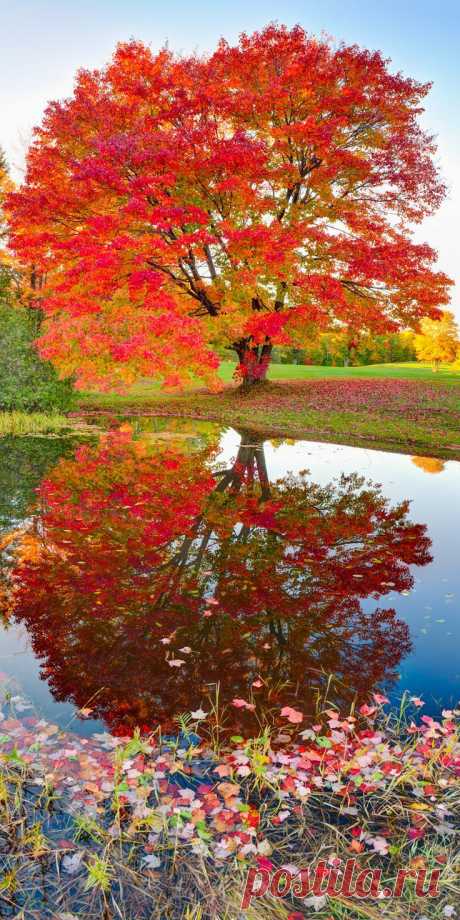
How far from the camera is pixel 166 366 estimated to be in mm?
18500

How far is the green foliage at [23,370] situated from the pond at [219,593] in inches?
204

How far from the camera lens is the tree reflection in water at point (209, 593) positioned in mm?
4305

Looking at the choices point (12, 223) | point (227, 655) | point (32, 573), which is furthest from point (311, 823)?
point (12, 223)

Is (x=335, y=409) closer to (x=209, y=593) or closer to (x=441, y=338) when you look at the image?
(x=209, y=593)

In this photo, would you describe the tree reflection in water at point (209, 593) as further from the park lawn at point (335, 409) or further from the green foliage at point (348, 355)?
the green foliage at point (348, 355)

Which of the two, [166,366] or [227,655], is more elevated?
[166,366]

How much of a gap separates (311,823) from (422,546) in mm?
4984

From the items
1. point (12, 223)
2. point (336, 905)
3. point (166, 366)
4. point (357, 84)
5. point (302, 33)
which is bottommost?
point (336, 905)

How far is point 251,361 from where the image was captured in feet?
77.1

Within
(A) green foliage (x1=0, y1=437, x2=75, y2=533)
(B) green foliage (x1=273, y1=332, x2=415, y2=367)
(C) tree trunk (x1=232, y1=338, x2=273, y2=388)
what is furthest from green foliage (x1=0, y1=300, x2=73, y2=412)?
(B) green foliage (x1=273, y1=332, x2=415, y2=367)

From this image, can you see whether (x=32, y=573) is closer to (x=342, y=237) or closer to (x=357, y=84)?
(x=342, y=237)

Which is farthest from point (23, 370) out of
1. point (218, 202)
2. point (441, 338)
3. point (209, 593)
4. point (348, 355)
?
point (348, 355)

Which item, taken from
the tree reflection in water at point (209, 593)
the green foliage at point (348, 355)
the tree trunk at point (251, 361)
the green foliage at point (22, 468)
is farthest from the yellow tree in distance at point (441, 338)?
the tree reflection in water at point (209, 593)

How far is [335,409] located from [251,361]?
464 centimetres
